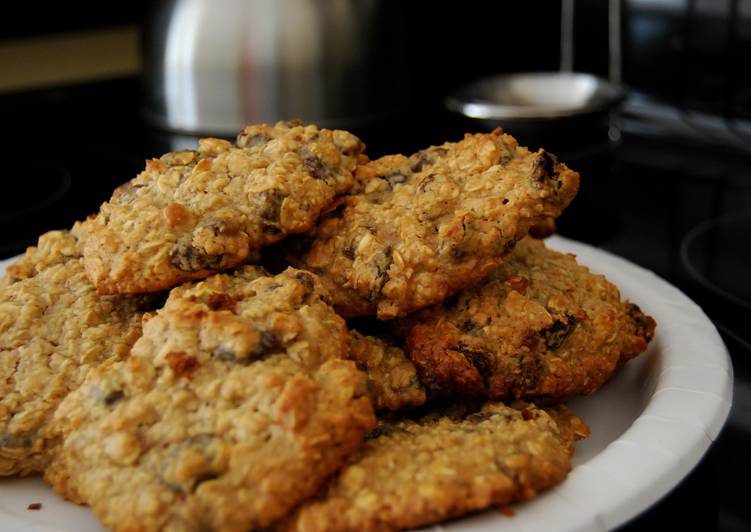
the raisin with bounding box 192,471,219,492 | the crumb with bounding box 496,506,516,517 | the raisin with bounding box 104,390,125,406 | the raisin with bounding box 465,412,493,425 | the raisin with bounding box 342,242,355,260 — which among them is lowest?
the crumb with bounding box 496,506,516,517

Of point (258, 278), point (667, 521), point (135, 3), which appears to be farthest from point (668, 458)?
point (135, 3)

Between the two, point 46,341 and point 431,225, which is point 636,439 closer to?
point 431,225

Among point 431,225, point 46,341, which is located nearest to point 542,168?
point 431,225

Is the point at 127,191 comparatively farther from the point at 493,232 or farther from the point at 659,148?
the point at 659,148

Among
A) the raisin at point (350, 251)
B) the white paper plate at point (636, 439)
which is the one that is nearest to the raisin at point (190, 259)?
the raisin at point (350, 251)

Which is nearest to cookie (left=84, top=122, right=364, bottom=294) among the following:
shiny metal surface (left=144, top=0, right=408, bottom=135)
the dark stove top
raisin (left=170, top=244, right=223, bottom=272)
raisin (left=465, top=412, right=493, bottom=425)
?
raisin (left=170, top=244, right=223, bottom=272)

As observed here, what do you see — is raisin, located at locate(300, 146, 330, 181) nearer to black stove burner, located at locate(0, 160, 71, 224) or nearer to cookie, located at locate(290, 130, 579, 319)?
cookie, located at locate(290, 130, 579, 319)
